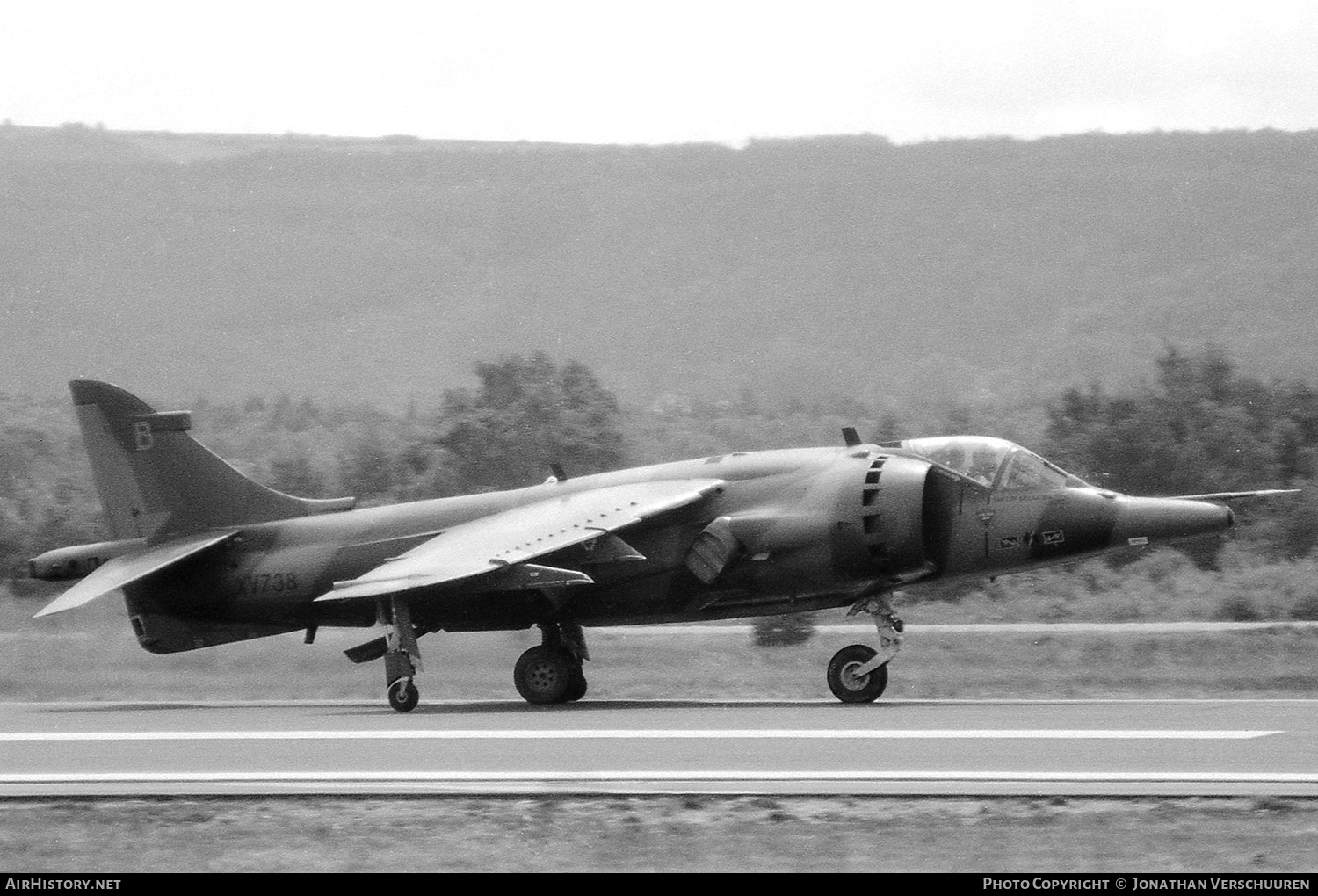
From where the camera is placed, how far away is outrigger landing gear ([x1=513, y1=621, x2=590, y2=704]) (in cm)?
1842

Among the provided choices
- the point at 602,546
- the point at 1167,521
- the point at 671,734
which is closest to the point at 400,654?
the point at 602,546

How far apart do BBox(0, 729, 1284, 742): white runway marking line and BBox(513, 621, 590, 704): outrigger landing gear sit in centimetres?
340

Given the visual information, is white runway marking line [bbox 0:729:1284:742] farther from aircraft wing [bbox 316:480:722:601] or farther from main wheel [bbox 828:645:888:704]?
main wheel [bbox 828:645:888:704]

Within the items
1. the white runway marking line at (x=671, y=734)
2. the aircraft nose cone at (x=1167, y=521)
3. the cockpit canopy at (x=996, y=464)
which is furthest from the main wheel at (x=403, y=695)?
the aircraft nose cone at (x=1167, y=521)

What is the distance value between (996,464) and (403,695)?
6892 millimetres

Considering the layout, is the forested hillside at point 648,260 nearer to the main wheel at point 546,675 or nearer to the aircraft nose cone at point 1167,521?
the main wheel at point 546,675

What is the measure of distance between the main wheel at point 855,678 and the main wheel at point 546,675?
3.09 meters

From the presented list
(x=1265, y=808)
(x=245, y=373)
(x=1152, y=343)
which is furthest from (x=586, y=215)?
(x=1265, y=808)

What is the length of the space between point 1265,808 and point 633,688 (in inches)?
468

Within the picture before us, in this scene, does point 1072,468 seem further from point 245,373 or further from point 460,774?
point 245,373

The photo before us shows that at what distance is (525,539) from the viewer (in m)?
17.5

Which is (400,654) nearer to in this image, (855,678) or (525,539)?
(525,539)

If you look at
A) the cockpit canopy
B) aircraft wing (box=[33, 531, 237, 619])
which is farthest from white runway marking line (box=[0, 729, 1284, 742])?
the cockpit canopy

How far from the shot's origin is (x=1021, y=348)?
71938 millimetres
